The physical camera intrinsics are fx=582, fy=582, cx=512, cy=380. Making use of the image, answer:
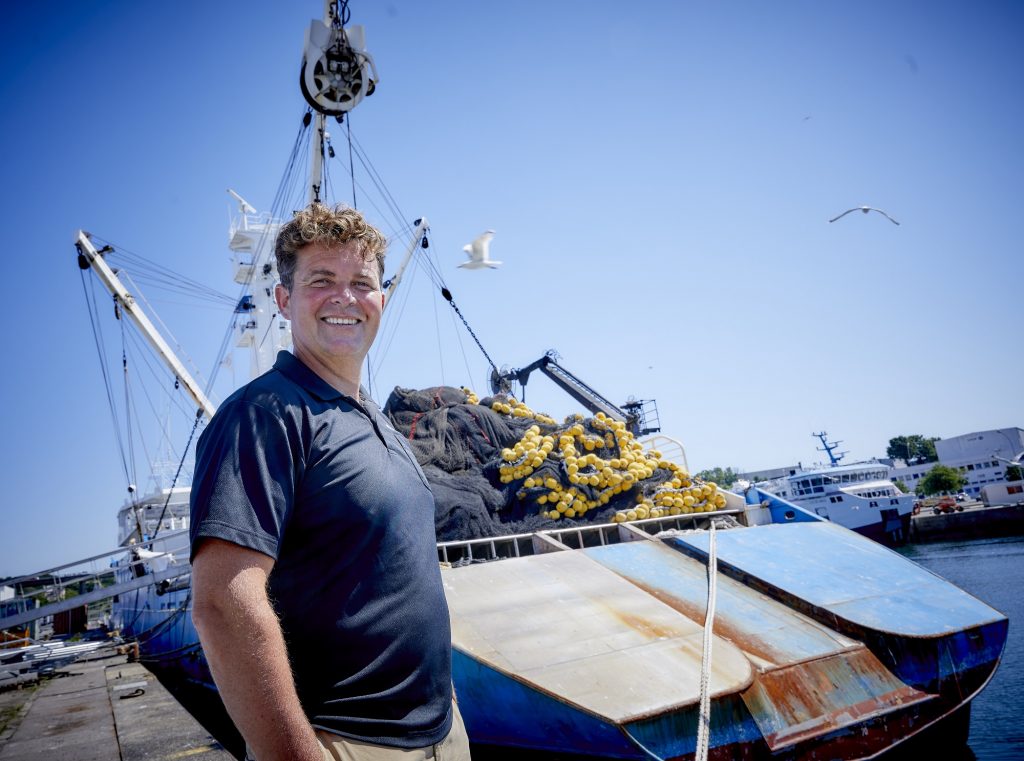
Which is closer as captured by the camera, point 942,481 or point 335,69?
point 335,69

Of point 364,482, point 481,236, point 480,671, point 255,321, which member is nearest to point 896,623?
point 480,671

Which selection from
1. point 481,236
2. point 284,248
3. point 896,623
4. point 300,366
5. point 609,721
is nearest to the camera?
point 300,366

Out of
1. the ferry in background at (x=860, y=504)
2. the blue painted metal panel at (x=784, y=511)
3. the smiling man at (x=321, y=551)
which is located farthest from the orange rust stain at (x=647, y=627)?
the ferry in background at (x=860, y=504)

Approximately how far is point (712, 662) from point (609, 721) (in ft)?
3.80

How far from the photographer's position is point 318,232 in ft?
6.10

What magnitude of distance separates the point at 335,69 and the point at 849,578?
38.6 feet

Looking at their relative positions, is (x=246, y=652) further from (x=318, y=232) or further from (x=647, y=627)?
(x=647, y=627)

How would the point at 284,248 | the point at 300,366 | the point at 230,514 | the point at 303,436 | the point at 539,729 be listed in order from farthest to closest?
the point at 539,729 < the point at 284,248 < the point at 300,366 < the point at 303,436 < the point at 230,514

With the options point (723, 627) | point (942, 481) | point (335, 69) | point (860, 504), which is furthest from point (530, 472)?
point (942, 481)

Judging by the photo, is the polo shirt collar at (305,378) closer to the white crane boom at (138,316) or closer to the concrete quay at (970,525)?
the white crane boom at (138,316)

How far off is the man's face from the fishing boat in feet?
9.88

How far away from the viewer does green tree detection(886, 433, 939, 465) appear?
292 ft

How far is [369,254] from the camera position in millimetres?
1981

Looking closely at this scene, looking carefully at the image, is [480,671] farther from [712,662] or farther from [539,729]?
[712,662]
